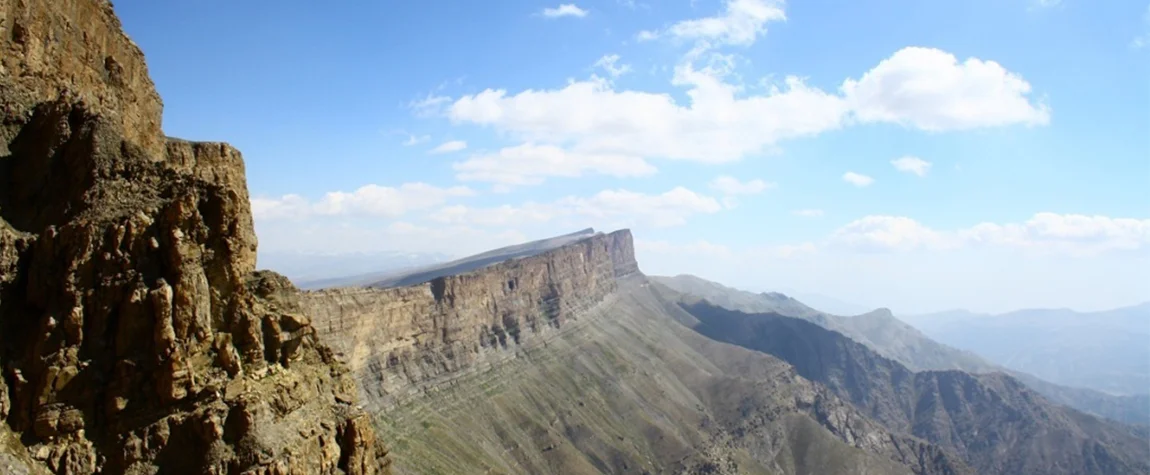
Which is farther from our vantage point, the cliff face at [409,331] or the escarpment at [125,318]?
the cliff face at [409,331]

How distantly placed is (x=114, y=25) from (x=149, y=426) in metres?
29.4

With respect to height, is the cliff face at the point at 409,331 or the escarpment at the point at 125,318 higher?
the escarpment at the point at 125,318

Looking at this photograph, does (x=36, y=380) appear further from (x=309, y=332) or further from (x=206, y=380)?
(x=309, y=332)

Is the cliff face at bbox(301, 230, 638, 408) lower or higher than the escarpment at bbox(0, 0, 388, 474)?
lower

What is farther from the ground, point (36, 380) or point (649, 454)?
point (36, 380)

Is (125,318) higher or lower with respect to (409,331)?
higher

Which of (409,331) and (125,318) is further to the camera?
(409,331)

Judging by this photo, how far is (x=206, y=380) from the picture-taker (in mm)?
30781

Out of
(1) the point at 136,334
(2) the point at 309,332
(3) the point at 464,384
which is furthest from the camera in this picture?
(3) the point at 464,384

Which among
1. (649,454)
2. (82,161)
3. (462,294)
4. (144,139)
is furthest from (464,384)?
(82,161)

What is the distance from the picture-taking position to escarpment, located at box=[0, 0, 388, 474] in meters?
27.7

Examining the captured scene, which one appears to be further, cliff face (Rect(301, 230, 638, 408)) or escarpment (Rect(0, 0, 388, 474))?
cliff face (Rect(301, 230, 638, 408))

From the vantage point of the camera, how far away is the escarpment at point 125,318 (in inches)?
1091

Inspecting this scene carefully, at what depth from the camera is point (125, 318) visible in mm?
28969
